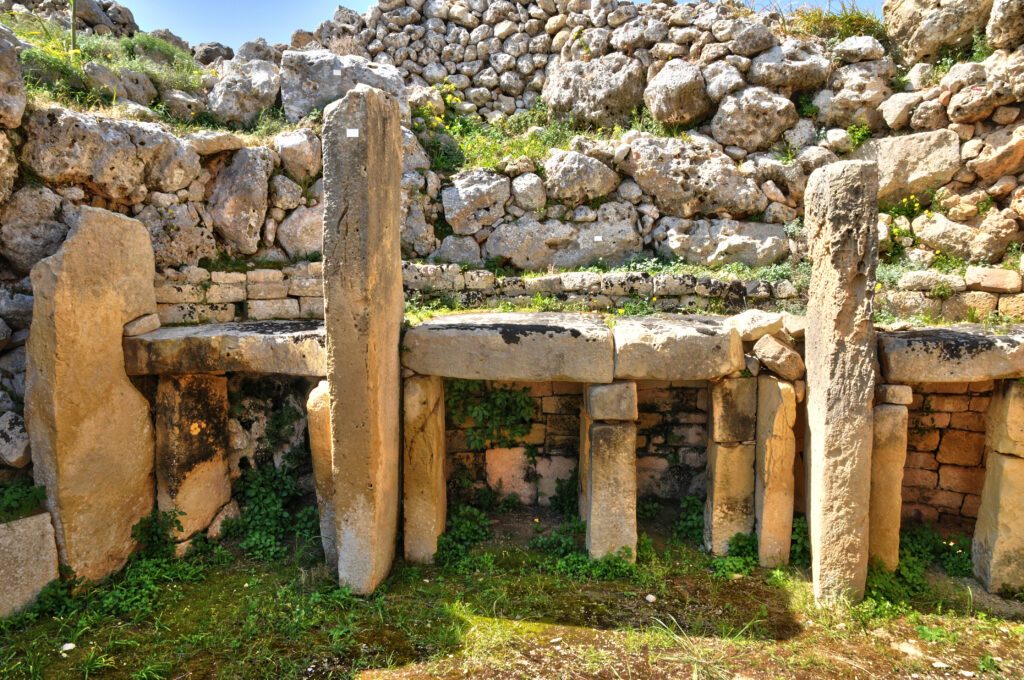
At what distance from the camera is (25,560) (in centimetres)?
419

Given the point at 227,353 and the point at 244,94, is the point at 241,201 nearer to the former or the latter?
the point at 244,94

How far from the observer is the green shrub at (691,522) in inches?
200

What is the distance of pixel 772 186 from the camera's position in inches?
303

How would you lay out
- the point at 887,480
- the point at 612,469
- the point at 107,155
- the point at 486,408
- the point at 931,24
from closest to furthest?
1. the point at 887,480
2. the point at 612,469
3. the point at 486,408
4. the point at 107,155
5. the point at 931,24

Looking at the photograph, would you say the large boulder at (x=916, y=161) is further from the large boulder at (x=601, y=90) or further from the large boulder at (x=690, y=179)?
the large boulder at (x=601, y=90)

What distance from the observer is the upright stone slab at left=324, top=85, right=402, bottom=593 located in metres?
3.97

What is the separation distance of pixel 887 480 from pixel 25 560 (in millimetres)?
6634

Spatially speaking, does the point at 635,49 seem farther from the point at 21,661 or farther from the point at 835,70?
the point at 21,661

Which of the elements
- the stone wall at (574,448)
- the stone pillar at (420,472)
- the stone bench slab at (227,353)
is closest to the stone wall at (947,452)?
the stone wall at (574,448)

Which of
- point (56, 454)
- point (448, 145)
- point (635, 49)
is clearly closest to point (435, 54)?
point (448, 145)

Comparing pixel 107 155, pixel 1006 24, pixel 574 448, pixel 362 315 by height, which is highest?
pixel 1006 24

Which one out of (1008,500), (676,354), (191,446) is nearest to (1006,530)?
(1008,500)

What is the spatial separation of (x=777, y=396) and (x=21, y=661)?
226 inches

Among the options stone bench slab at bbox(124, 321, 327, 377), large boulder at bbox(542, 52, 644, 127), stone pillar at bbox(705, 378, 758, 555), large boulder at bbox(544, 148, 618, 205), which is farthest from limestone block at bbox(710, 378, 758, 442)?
large boulder at bbox(542, 52, 644, 127)
